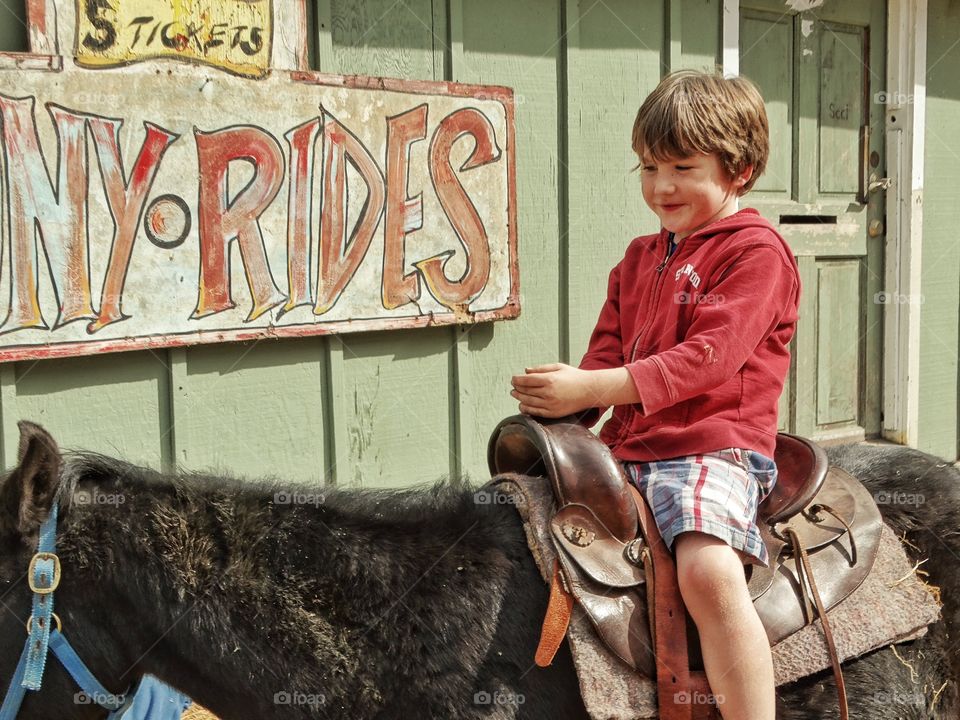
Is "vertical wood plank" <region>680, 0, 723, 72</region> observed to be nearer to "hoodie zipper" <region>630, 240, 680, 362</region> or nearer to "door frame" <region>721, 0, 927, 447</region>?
"door frame" <region>721, 0, 927, 447</region>

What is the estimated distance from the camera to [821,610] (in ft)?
5.92

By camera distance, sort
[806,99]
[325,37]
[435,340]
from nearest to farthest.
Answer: [325,37] < [435,340] < [806,99]

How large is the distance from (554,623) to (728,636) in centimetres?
34

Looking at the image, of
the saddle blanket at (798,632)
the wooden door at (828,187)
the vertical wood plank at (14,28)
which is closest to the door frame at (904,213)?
the wooden door at (828,187)

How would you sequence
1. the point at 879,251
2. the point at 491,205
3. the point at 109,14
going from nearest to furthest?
the point at 109,14 → the point at 491,205 → the point at 879,251

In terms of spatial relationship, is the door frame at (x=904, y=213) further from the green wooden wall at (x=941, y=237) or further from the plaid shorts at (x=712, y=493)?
the plaid shorts at (x=712, y=493)

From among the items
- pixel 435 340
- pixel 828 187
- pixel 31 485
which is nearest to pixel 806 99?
pixel 828 187

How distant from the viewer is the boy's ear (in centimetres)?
151

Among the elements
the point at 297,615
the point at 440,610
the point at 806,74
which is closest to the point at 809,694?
the point at 440,610

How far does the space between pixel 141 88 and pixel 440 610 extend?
248 centimetres

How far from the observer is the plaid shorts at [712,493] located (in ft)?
5.64

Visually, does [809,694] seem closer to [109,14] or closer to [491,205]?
[491,205]

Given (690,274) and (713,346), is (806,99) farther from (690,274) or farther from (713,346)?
(713,346)

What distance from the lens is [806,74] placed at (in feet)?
17.4
